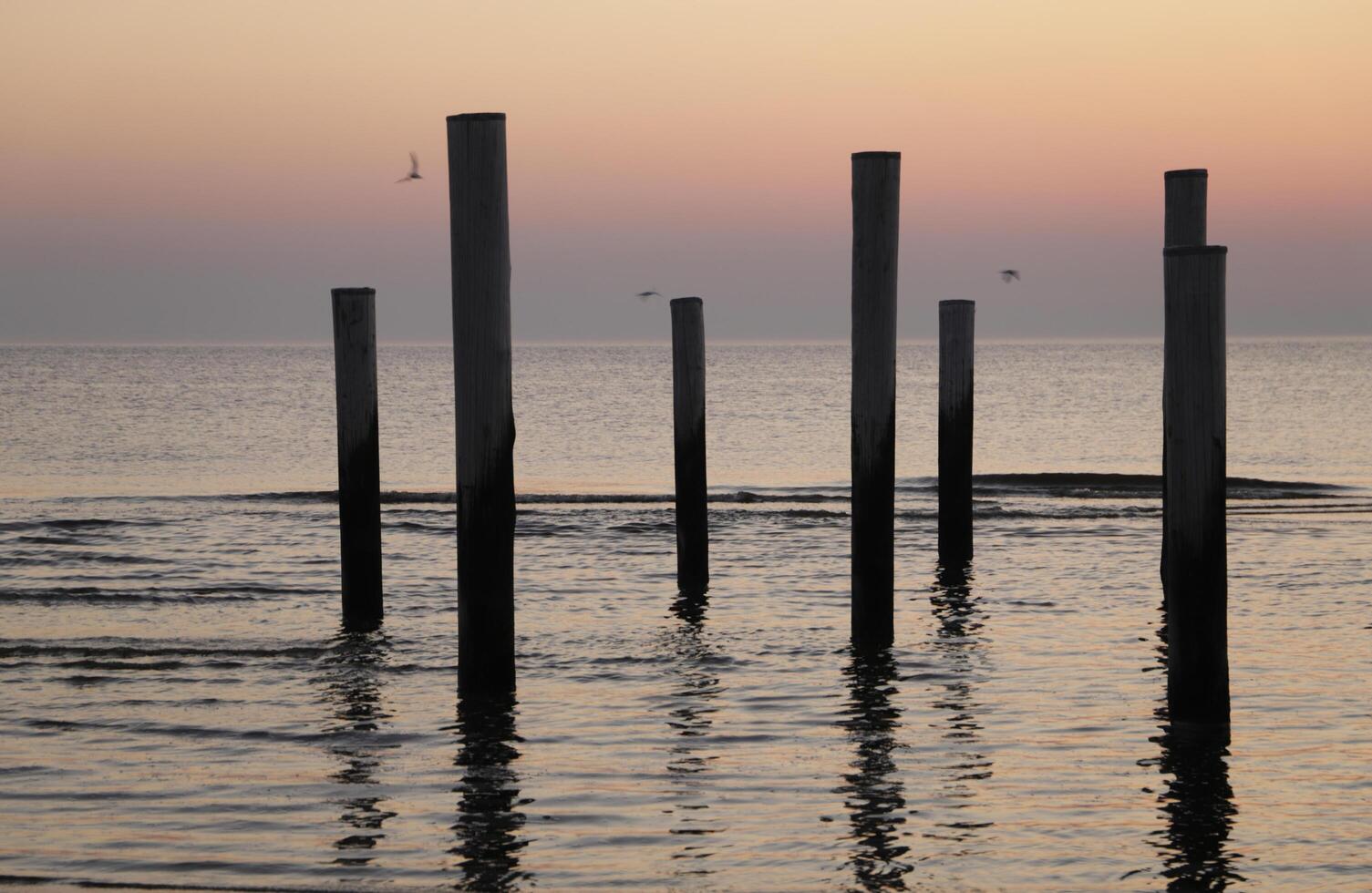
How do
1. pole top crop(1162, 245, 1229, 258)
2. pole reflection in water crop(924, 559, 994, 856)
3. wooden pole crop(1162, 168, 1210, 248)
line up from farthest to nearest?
wooden pole crop(1162, 168, 1210, 248)
pole top crop(1162, 245, 1229, 258)
pole reflection in water crop(924, 559, 994, 856)

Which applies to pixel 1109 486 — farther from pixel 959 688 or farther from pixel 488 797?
pixel 488 797

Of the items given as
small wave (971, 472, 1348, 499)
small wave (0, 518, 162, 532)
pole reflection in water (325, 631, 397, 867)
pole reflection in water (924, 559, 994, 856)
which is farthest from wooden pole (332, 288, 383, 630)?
small wave (971, 472, 1348, 499)

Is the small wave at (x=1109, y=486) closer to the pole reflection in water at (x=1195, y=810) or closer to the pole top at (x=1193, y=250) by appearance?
the pole reflection in water at (x=1195, y=810)

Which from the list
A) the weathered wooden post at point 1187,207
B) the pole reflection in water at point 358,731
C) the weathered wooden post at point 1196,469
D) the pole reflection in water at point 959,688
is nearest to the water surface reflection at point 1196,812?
the weathered wooden post at point 1196,469

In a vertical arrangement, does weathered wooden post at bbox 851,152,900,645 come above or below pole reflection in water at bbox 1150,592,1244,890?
above

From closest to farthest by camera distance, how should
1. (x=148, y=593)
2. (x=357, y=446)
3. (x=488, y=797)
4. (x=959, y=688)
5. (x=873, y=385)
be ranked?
1. (x=488, y=797)
2. (x=959, y=688)
3. (x=873, y=385)
4. (x=357, y=446)
5. (x=148, y=593)

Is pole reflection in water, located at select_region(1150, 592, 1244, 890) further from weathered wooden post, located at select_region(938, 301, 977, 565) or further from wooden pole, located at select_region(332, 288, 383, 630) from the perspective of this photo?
wooden pole, located at select_region(332, 288, 383, 630)

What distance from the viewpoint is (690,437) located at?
1259 centimetres

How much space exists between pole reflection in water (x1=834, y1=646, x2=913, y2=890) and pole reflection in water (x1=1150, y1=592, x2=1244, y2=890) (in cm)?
106

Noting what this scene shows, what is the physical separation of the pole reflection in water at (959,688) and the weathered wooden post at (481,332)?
261 cm

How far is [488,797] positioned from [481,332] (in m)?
2.35

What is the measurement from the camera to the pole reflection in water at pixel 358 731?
21.1ft

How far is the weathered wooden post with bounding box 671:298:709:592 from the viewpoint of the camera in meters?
12.4

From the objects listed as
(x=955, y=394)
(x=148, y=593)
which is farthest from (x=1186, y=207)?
(x=148, y=593)
